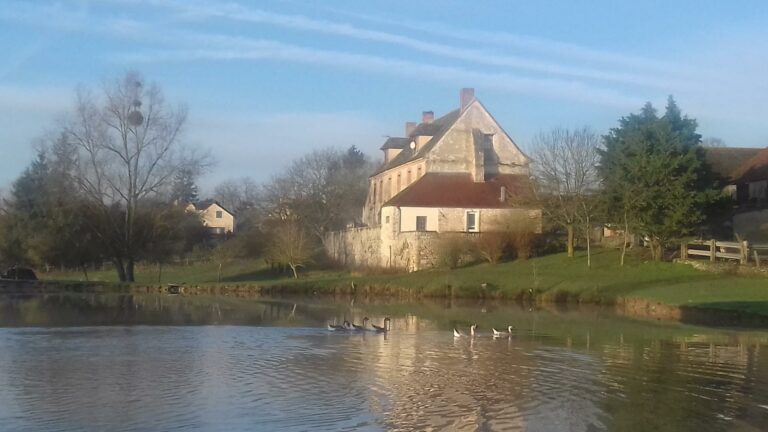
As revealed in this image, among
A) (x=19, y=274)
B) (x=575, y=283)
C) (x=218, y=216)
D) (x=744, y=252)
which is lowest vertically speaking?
(x=575, y=283)

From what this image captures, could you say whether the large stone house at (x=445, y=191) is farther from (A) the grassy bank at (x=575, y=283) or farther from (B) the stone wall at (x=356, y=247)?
(A) the grassy bank at (x=575, y=283)

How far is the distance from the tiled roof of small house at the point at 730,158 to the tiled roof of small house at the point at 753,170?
31.4 inches

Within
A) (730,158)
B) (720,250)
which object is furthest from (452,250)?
(730,158)

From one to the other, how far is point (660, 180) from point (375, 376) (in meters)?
33.7

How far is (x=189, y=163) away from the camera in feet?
199

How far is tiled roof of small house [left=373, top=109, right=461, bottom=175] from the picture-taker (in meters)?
66.9

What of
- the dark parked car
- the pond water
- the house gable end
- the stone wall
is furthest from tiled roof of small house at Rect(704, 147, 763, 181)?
the dark parked car

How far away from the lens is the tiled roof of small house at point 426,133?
219ft

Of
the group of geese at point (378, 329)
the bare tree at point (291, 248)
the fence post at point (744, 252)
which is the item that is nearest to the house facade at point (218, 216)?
the bare tree at point (291, 248)

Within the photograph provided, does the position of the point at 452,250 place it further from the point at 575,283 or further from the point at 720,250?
the point at 720,250

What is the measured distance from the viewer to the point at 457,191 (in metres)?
62.0

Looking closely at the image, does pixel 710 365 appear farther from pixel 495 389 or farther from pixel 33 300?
pixel 33 300

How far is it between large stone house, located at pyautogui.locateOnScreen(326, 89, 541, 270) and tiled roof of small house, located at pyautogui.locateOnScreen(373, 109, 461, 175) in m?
0.10

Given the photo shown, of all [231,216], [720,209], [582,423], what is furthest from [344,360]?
[231,216]
